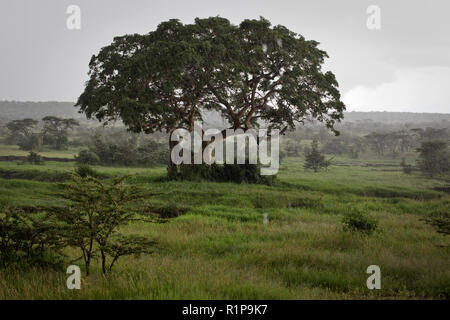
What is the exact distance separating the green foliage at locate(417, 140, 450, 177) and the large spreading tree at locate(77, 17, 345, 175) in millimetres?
23787

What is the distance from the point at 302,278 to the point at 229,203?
9504mm

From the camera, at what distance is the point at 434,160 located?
1474 inches

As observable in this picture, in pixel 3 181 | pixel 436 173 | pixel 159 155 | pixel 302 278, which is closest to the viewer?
pixel 302 278

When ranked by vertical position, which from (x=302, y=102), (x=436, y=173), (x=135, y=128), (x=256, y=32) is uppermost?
(x=256, y=32)

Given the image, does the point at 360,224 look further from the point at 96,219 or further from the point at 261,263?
the point at 96,219

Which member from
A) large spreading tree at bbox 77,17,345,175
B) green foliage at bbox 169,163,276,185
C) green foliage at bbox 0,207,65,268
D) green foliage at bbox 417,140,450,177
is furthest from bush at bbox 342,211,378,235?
green foliage at bbox 417,140,450,177

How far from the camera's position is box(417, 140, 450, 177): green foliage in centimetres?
3703

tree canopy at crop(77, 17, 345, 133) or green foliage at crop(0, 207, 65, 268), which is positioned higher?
tree canopy at crop(77, 17, 345, 133)

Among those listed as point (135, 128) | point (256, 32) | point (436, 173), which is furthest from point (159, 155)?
point (436, 173)

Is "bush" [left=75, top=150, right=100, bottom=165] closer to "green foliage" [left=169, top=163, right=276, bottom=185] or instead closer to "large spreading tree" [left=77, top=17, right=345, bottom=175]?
"large spreading tree" [left=77, top=17, right=345, bottom=175]

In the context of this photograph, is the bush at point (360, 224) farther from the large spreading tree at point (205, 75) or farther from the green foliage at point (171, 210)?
the large spreading tree at point (205, 75)

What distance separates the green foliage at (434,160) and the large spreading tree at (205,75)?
2379 centimetres

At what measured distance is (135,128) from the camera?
1938cm

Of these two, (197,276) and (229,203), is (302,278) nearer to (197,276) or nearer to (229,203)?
(197,276)
